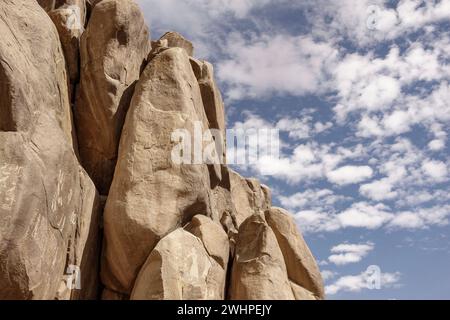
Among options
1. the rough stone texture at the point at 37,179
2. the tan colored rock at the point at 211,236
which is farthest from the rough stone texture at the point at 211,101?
the rough stone texture at the point at 37,179

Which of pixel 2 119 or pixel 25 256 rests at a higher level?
pixel 2 119

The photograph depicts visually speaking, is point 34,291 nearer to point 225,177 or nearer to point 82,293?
point 82,293

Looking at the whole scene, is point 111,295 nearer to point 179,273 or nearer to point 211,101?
point 179,273

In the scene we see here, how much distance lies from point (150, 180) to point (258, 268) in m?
3.13

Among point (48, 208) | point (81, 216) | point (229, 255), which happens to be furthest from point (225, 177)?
point (48, 208)

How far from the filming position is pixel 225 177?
16.5 m

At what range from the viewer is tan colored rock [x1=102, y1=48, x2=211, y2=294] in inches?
478

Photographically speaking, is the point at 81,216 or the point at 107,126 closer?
the point at 81,216

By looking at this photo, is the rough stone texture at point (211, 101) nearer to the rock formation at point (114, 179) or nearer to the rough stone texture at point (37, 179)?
the rock formation at point (114, 179)

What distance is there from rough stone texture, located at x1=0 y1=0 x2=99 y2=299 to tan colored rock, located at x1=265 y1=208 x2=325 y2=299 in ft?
15.7
